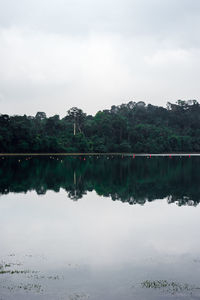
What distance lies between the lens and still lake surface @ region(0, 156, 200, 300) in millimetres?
8492

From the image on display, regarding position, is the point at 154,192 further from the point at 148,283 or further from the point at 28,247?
the point at 148,283

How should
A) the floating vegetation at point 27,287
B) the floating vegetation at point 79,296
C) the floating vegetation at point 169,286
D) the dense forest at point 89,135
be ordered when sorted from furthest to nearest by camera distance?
the dense forest at point 89,135 → the floating vegetation at point 169,286 → the floating vegetation at point 27,287 → the floating vegetation at point 79,296

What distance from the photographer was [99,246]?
12.1 m

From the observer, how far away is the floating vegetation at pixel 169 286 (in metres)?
8.43

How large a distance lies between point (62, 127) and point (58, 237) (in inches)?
4699

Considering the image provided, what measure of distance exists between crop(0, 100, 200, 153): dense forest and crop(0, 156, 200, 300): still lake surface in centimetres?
7274

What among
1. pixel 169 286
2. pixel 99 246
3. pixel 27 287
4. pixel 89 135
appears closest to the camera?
pixel 27 287

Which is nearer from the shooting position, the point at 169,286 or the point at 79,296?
the point at 79,296

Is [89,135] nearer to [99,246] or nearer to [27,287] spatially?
[99,246]

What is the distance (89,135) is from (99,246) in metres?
123

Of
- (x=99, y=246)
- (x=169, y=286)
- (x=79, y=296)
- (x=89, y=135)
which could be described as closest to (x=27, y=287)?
(x=79, y=296)

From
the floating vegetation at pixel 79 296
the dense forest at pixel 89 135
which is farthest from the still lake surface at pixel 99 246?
the dense forest at pixel 89 135

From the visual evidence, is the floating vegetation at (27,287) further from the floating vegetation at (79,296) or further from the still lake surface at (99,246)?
the floating vegetation at (79,296)

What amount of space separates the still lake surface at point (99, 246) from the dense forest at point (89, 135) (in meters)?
72.7
